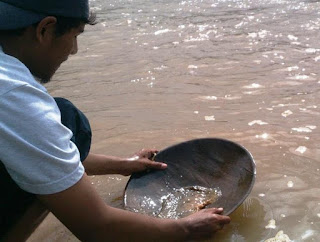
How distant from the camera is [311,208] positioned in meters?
2.12

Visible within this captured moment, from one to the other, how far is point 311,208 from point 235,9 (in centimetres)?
526

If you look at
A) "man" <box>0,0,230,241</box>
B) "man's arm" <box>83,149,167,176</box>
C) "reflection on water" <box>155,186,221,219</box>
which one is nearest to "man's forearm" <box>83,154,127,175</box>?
"man's arm" <box>83,149,167,176</box>

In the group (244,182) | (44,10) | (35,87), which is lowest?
(244,182)

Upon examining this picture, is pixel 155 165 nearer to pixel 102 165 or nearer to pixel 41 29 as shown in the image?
pixel 102 165

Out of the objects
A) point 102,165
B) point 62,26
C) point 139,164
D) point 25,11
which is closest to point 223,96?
point 139,164

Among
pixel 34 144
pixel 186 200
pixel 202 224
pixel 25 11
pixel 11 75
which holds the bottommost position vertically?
pixel 186 200

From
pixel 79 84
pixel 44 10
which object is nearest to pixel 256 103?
pixel 79 84

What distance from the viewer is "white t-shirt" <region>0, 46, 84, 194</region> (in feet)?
4.21

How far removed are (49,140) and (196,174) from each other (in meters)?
1.19

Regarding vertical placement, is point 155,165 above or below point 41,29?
below

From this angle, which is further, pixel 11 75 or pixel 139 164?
pixel 139 164

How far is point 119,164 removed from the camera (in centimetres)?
231

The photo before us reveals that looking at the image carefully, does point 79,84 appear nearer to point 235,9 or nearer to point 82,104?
point 82,104

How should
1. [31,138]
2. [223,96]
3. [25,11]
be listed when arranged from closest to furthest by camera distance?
[31,138]
[25,11]
[223,96]
